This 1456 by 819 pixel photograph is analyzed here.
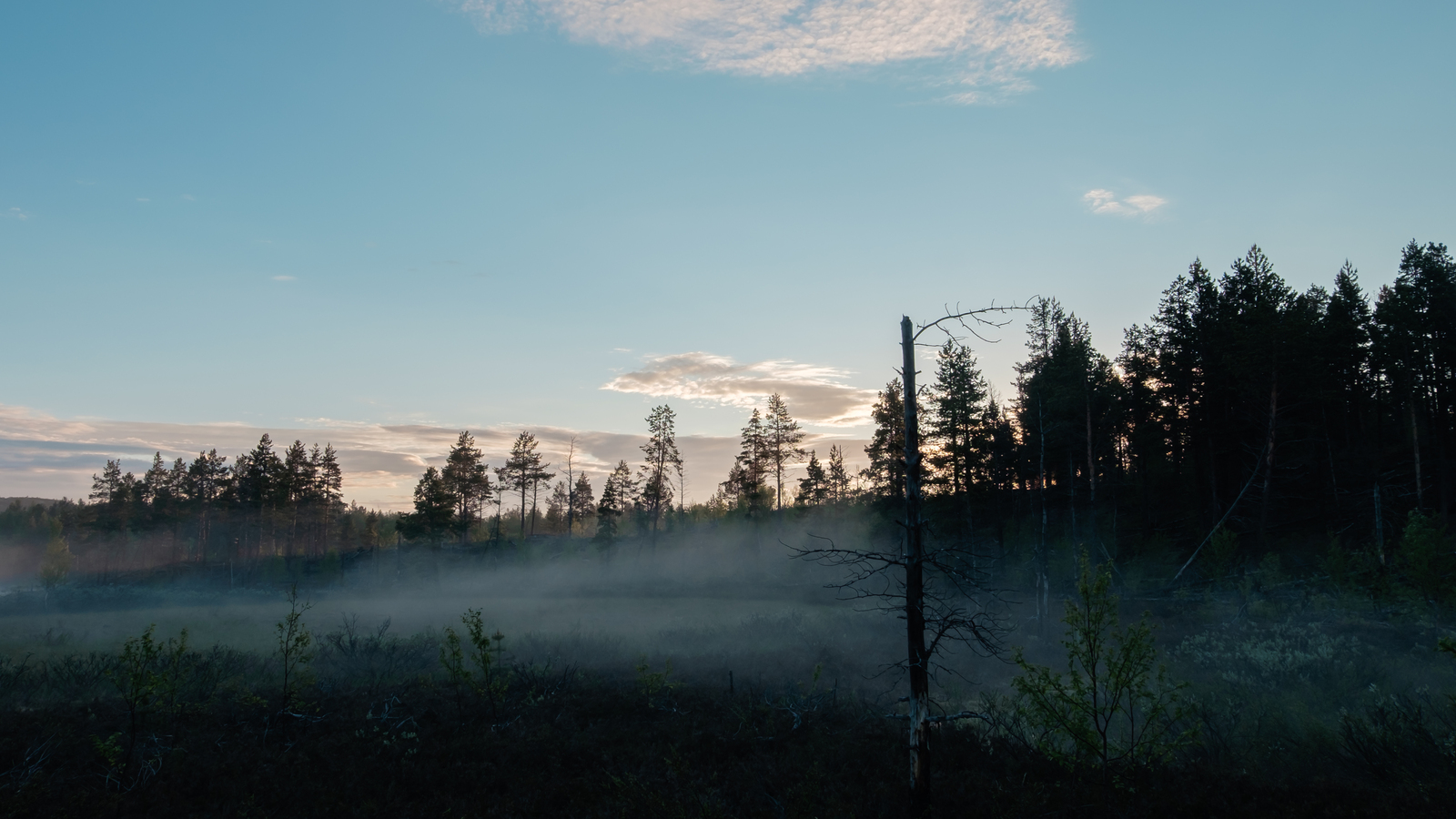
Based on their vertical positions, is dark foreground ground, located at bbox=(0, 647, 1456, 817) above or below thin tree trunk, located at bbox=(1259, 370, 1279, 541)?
below

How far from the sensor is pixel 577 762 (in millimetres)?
16547

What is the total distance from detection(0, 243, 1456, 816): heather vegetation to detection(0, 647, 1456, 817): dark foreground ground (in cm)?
Answer: 11

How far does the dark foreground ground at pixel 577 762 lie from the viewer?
13.2 metres

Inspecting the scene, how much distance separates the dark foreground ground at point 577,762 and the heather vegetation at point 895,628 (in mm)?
110

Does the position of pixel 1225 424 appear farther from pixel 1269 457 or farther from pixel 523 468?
pixel 523 468

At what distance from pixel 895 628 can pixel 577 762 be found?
23.3 meters

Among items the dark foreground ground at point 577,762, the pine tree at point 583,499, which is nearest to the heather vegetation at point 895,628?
the dark foreground ground at point 577,762

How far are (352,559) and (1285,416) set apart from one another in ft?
258

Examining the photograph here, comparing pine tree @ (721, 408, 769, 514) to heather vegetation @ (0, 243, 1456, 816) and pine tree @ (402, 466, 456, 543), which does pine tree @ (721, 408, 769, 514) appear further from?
pine tree @ (402, 466, 456, 543)

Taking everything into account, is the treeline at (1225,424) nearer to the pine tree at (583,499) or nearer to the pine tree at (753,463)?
the pine tree at (753,463)

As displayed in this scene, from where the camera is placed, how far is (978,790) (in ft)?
→ 45.3

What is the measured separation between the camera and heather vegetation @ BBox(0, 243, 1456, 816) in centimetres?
1413

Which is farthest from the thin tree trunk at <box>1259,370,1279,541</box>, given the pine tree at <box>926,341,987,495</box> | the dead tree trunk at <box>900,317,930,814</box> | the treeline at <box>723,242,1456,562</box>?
the dead tree trunk at <box>900,317,930,814</box>

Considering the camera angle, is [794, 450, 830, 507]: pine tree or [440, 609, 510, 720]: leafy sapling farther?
[794, 450, 830, 507]: pine tree
